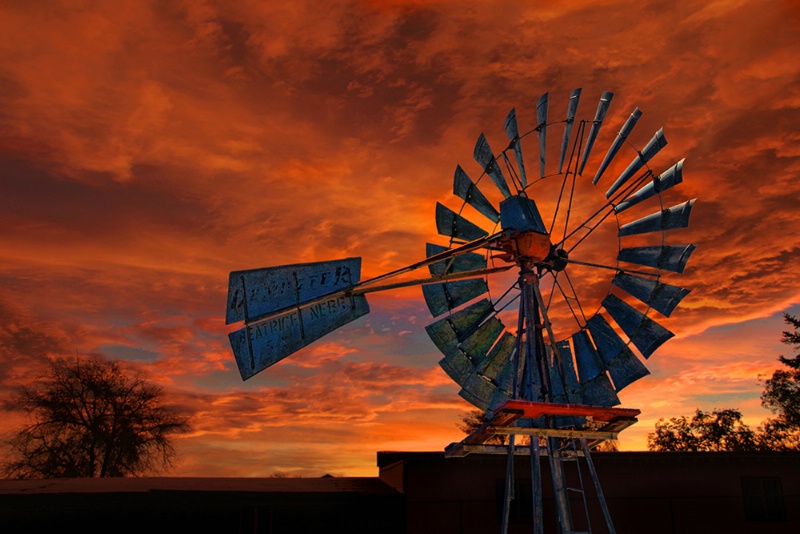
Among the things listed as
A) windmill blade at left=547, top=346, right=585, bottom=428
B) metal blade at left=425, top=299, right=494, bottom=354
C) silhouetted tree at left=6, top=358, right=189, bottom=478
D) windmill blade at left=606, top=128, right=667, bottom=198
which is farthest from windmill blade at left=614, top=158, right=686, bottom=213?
silhouetted tree at left=6, top=358, right=189, bottom=478

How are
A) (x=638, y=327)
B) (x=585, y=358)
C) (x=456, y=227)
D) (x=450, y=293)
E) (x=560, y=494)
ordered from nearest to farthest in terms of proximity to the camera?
1. (x=560, y=494)
2. (x=638, y=327)
3. (x=585, y=358)
4. (x=450, y=293)
5. (x=456, y=227)

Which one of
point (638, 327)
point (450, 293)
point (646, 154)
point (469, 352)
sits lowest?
point (469, 352)

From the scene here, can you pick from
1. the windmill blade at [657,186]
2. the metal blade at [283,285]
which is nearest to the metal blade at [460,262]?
the metal blade at [283,285]

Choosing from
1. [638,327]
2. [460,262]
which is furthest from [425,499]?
[638,327]

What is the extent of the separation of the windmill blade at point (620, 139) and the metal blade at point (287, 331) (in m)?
5.14

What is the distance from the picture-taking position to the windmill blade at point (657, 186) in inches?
444

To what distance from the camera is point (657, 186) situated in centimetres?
1152

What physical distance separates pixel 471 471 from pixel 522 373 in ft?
25.8

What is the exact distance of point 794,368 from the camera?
38.8 meters

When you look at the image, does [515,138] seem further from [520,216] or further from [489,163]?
[520,216]

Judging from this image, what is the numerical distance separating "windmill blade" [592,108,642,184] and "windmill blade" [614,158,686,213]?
70 cm

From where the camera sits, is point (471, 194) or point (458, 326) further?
point (471, 194)

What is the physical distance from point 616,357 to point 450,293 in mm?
3196

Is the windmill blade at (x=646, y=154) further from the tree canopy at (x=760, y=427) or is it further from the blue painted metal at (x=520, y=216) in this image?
the tree canopy at (x=760, y=427)
